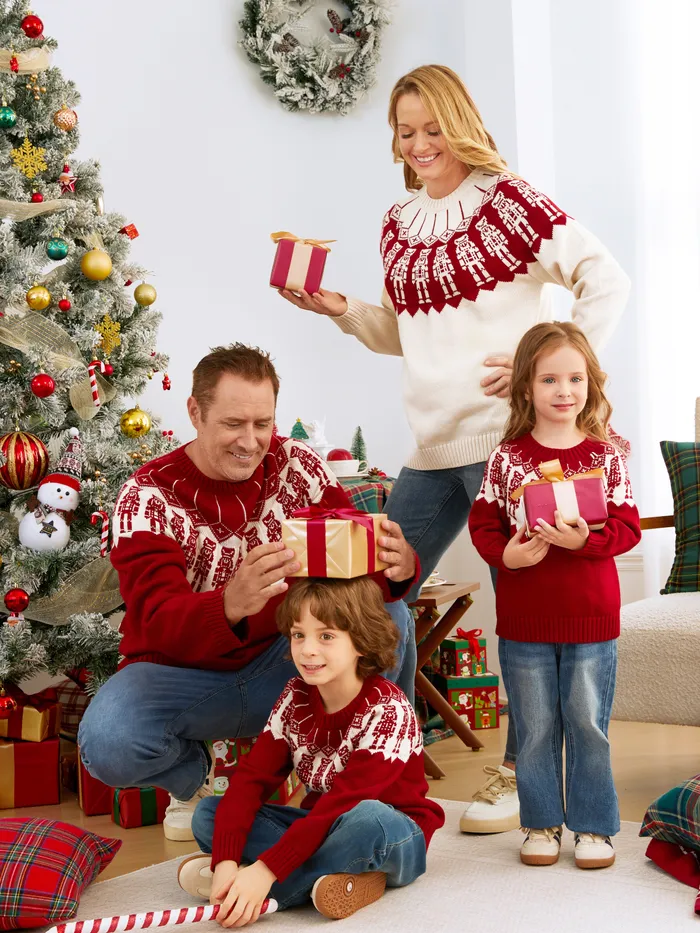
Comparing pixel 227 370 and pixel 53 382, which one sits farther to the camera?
pixel 53 382

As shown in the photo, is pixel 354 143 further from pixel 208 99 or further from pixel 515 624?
pixel 515 624

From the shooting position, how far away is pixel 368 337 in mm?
2574

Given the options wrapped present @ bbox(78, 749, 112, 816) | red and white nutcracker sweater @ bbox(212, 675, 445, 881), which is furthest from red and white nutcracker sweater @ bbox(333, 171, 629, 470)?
wrapped present @ bbox(78, 749, 112, 816)

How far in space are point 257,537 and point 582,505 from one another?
0.66 metres

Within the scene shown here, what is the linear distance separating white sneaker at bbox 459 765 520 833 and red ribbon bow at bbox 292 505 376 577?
28.4 inches

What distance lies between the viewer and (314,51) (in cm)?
419

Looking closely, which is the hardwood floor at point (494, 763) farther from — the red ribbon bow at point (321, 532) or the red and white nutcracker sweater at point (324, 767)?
the red ribbon bow at point (321, 532)

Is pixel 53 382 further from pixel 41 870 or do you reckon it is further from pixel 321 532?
pixel 41 870

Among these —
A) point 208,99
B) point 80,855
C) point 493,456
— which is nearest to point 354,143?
point 208,99

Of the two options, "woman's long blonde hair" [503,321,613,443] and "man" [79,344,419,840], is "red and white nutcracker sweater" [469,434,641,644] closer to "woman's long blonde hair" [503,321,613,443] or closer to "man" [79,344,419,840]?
"woman's long blonde hair" [503,321,613,443]

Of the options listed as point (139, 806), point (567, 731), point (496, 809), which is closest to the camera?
point (567, 731)

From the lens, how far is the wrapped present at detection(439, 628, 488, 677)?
141 inches

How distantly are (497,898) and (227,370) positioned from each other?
1122mm

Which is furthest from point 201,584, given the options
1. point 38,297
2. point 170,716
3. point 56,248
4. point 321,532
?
point 56,248
